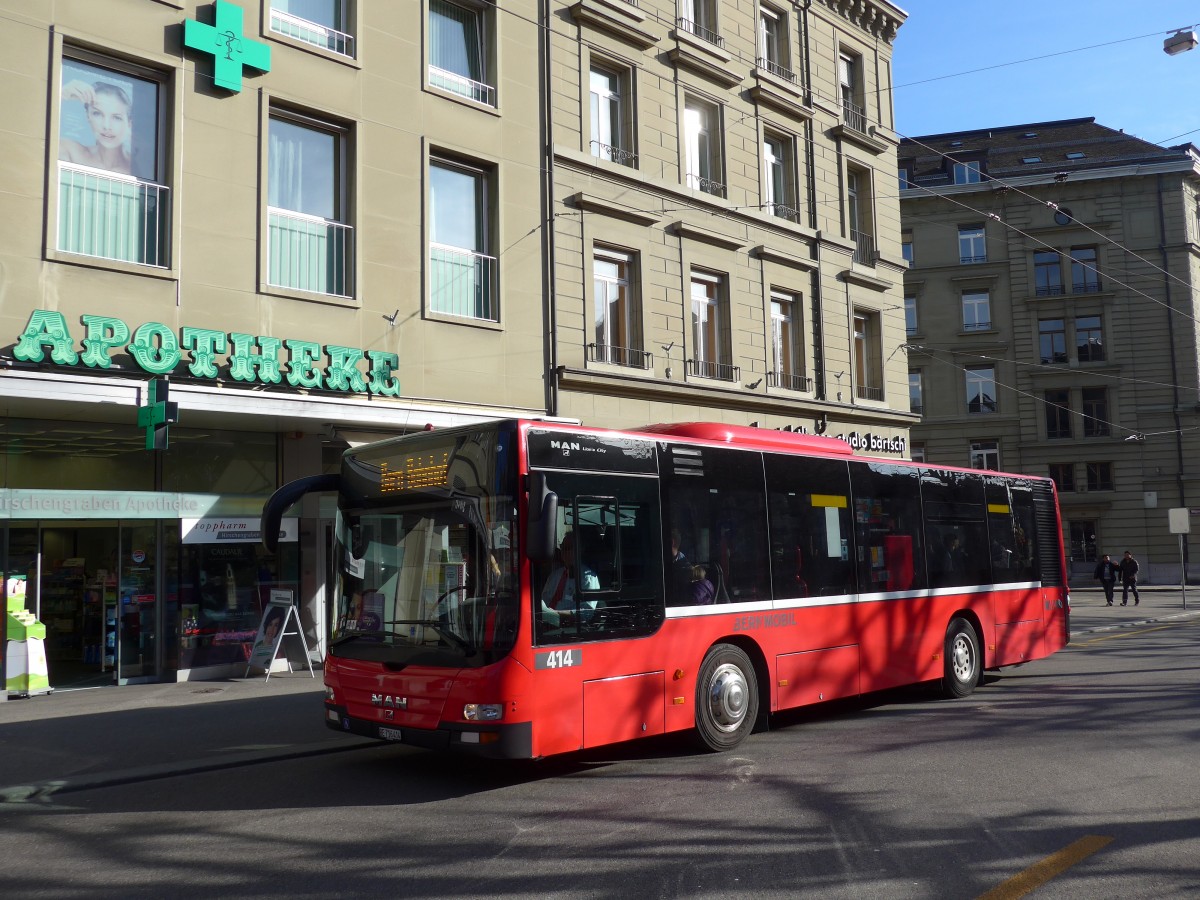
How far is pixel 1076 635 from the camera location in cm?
2159

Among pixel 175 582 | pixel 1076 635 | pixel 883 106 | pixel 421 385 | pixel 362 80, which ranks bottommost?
pixel 1076 635

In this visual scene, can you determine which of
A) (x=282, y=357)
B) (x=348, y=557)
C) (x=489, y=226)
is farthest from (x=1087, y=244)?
(x=348, y=557)

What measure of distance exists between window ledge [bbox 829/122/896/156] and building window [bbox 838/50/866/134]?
10.2 inches

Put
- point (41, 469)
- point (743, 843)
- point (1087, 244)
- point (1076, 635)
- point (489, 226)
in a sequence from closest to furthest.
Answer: point (743, 843) < point (41, 469) < point (489, 226) < point (1076, 635) < point (1087, 244)

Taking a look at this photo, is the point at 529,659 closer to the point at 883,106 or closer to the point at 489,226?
the point at 489,226

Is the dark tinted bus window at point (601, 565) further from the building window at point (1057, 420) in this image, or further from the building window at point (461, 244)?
the building window at point (1057, 420)

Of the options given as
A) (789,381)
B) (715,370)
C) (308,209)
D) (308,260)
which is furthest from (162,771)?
(789,381)

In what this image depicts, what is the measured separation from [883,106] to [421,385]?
56.3 feet

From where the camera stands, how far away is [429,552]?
26.3ft

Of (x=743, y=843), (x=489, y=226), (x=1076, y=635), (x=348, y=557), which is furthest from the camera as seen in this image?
(x=1076, y=635)

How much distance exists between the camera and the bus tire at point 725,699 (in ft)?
29.6

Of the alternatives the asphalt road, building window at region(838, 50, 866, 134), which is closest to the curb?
the asphalt road

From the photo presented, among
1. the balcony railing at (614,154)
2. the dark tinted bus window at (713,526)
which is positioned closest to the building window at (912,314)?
the balcony railing at (614,154)

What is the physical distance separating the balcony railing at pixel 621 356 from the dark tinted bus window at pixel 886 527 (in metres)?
8.07
